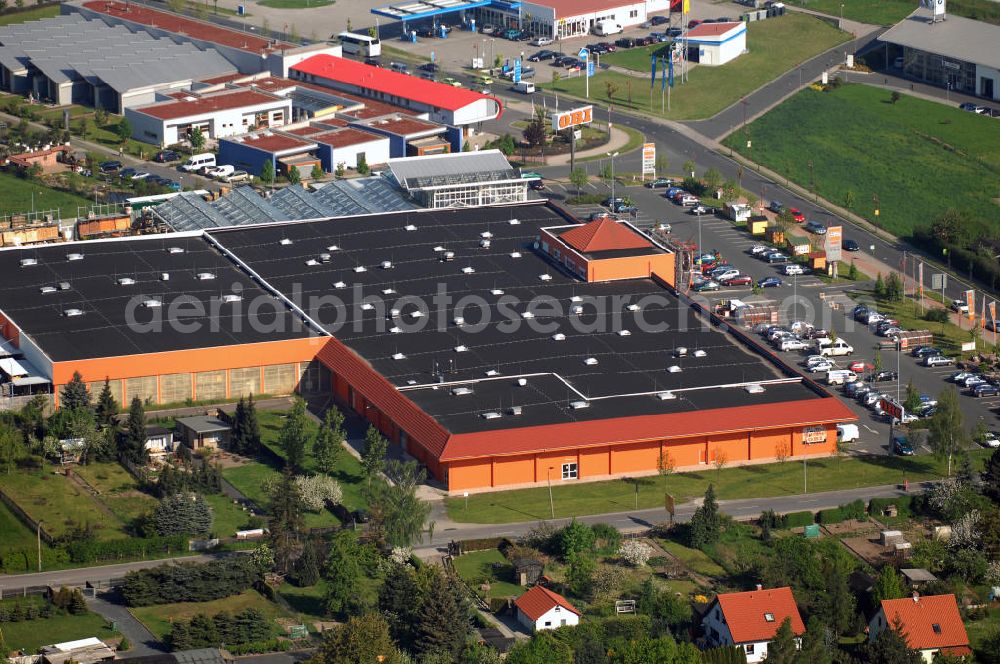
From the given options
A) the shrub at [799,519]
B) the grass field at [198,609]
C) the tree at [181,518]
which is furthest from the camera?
the shrub at [799,519]

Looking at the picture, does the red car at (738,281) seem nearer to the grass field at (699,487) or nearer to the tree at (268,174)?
the grass field at (699,487)

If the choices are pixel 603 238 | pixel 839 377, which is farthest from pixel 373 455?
pixel 839 377

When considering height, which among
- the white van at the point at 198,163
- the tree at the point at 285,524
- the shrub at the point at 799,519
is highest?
the tree at the point at 285,524

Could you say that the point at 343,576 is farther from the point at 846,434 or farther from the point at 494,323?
the point at 846,434

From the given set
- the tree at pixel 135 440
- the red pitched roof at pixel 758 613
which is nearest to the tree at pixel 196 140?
the tree at pixel 135 440

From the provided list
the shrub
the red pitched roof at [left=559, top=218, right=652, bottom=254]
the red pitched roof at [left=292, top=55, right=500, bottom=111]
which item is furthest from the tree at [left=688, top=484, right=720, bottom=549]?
the red pitched roof at [left=292, top=55, right=500, bottom=111]

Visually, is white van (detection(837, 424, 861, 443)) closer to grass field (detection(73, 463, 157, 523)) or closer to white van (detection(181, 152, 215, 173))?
grass field (detection(73, 463, 157, 523))
